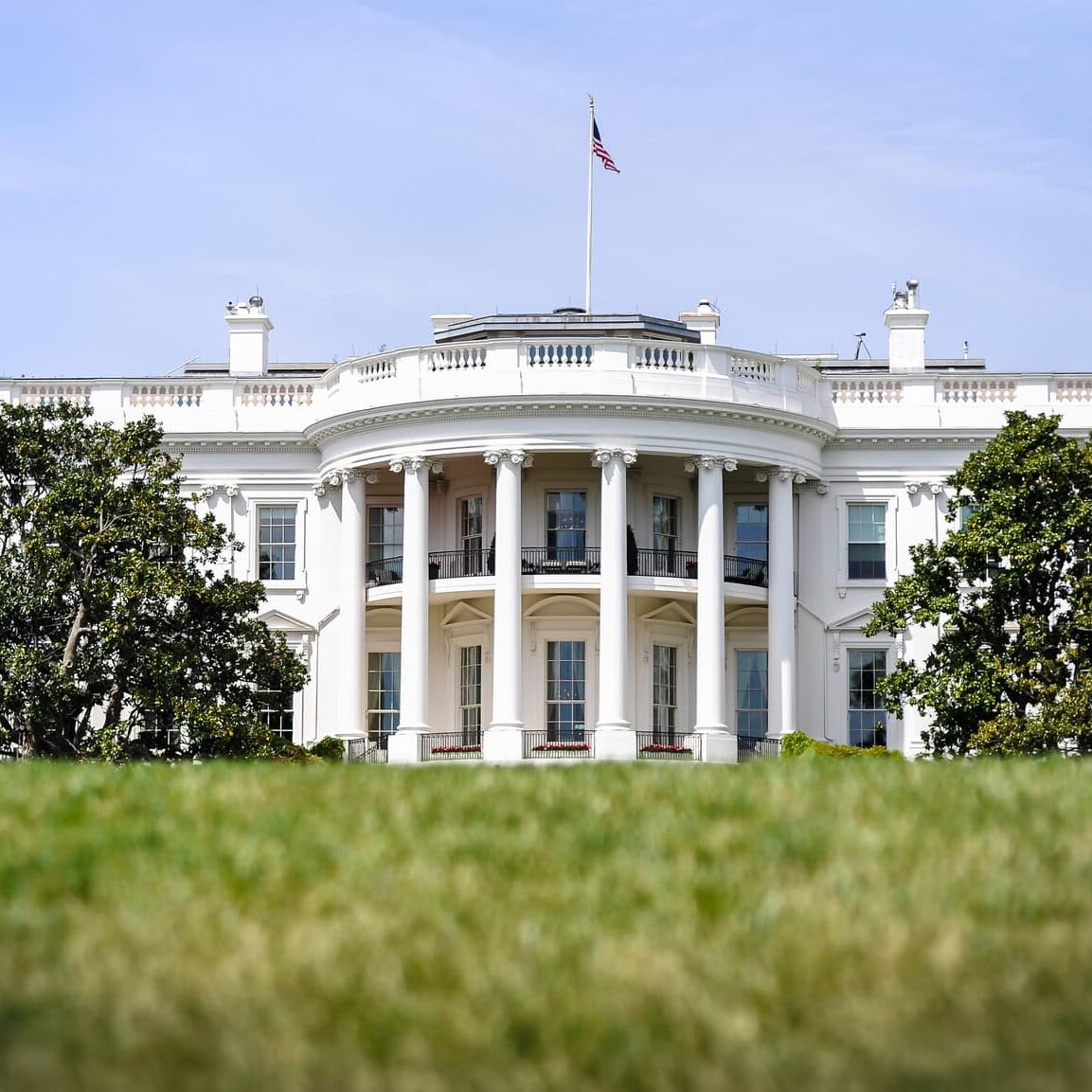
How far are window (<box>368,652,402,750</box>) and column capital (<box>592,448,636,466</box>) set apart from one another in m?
7.70

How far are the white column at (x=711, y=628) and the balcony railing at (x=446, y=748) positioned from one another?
529 centimetres

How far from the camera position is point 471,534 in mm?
52719

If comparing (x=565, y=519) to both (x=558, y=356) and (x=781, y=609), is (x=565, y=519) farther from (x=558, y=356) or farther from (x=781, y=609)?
(x=781, y=609)

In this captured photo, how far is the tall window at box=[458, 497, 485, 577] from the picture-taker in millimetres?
52156

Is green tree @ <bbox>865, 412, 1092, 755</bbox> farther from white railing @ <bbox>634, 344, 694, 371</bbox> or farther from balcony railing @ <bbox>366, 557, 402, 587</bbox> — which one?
balcony railing @ <bbox>366, 557, 402, 587</bbox>

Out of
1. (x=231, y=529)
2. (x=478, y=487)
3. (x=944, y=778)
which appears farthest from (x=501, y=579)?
(x=944, y=778)

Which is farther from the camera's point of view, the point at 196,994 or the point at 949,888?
the point at 949,888

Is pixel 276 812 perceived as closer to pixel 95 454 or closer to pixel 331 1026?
pixel 331 1026

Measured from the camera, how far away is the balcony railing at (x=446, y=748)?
162 ft

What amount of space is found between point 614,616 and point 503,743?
3.87 m

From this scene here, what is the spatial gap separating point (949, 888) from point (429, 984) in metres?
3.56

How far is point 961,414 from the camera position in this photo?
178 feet

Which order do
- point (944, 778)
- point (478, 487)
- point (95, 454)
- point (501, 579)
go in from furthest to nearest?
point (478, 487), point (501, 579), point (95, 454), point (944, 778)

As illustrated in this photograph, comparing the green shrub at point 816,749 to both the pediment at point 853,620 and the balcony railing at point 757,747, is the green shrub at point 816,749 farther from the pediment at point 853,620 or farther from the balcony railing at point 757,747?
the pediment at point 853,620
